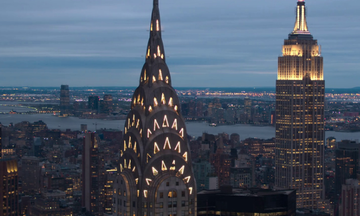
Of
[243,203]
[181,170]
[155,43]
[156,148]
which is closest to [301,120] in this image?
[243,203]

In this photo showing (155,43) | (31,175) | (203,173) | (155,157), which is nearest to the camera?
(155,157)

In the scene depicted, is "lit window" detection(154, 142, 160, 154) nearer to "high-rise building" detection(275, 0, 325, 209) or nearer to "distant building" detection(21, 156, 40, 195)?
"high-rise building" detection(275, 0, 325, 209)

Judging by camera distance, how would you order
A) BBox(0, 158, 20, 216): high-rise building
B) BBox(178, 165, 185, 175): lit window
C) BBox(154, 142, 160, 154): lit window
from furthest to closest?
BBox(0, 158, 20, 216): high-rise building, BBox(178, 165, 185, 175): lit window, BBox(154, 142, 160, 154): lit window

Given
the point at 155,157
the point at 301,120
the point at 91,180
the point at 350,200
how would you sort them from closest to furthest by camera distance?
the point at 155,157 < the point at 301,120 < the point at 350,200 < the point at 91,180

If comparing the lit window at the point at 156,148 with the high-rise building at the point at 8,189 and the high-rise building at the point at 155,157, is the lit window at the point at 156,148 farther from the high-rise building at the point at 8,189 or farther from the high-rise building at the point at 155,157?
the high-rise building at the point at 8,189

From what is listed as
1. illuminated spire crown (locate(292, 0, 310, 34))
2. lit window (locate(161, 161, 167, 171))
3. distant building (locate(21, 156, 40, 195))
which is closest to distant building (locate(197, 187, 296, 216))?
lit window (locate(161, 161, 167, 171))

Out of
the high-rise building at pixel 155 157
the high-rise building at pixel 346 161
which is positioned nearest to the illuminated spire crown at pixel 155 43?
the high-rise building at pixel 155 157

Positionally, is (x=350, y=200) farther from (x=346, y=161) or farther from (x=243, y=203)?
(x=243, y=203)
